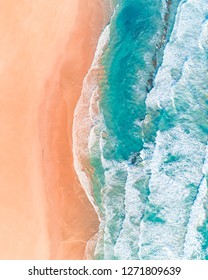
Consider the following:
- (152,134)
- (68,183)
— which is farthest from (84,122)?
(152,134)

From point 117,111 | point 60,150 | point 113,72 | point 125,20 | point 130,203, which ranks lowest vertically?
point 130,203

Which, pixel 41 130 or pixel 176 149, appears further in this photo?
pixel 41 130

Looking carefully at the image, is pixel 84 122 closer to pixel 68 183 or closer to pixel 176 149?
pixel 68 183

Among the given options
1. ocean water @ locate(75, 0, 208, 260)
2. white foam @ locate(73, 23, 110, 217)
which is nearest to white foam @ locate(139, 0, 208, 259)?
ocean water @ locate(75, 0, 208, 260)

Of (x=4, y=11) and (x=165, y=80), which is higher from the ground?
(x=4, y=11)

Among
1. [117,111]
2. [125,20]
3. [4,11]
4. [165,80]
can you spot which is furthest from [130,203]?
[4,11]

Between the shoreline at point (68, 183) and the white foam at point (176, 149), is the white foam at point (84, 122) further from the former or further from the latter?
the white foam at point (176, 149)
